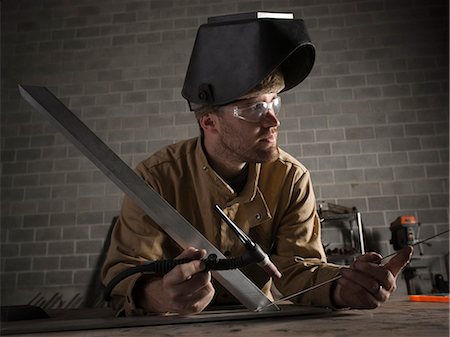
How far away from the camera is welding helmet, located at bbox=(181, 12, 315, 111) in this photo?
1.26 m

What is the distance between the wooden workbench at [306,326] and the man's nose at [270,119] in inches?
24.1

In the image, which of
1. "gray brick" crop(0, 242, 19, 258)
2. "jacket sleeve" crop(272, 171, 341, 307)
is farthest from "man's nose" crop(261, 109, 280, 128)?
"gray brick" crop(0, 242, 19, 258)

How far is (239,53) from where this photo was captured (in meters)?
1.30

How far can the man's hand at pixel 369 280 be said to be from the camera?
3.43 feet

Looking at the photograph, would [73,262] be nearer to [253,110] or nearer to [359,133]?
[359,133]

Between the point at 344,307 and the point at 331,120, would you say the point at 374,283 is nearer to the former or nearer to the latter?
the point at 344,307

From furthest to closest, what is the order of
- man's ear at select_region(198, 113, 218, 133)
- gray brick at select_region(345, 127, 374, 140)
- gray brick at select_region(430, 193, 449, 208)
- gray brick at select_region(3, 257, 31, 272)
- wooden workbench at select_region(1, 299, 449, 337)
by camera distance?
gray brick at select_region(3, 257, 31, 272), gray brick at select_region(345, 127, 374, 140), gray brick at select_region(430, 193, 449, 208), man's ear at select_region(198, 113, 218, 133), wooden workbench at select_region(1, 299, 449, 337)

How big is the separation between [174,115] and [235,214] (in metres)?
2.99

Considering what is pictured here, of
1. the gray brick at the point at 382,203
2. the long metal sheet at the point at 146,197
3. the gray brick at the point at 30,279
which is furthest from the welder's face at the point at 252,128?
the gray brick at the point at 30,279

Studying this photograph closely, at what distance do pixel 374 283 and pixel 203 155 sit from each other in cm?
74

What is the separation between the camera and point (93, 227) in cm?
420

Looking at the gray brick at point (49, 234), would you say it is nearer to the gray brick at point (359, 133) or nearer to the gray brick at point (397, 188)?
the gray brick at point (359, 133)

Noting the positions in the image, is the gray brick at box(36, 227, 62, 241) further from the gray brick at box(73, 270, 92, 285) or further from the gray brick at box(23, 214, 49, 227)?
the gray brick at box(73, 270, 92, 285)

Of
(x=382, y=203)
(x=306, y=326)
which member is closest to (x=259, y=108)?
(x=306, y=326)
